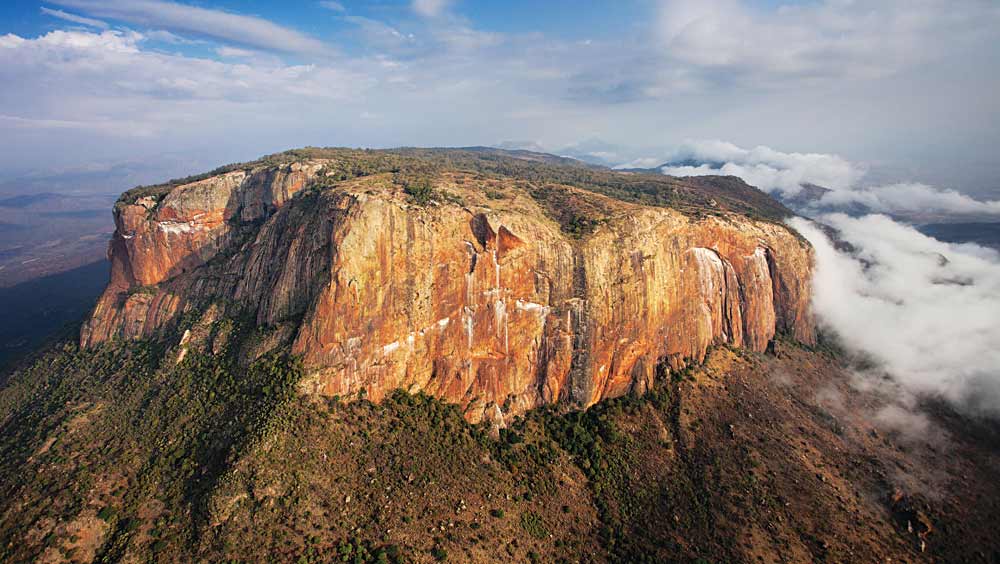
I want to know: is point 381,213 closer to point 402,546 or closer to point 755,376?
point 402,546

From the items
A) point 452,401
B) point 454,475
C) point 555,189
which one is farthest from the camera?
point 555,189

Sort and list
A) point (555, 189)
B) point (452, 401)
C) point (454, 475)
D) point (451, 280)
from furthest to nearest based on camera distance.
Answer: point (555, 189), point (452, 401), point (451, 280), point (454, 475)

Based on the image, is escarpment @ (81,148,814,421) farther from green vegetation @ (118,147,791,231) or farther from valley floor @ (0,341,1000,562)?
valley floor @ (0,341,1000,562)

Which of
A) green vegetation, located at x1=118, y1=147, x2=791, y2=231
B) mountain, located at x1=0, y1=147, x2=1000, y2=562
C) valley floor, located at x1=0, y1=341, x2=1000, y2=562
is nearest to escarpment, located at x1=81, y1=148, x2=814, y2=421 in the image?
mountain, located at x1=0, y1=147, x2=1000, y2=562

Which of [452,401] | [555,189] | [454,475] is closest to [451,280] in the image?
[452,401]

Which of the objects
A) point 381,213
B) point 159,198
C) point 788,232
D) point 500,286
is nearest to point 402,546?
point 500,286

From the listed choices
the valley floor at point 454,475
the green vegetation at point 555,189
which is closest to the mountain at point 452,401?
the valley floor at point 454,475

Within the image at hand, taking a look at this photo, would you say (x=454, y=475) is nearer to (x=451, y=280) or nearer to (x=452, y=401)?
(x=452, y=401)
